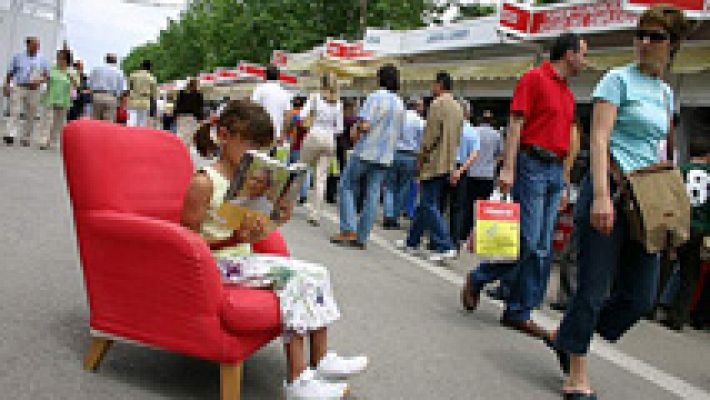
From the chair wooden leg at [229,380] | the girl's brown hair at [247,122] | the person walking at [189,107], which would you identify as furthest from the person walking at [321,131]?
the chair wooden leg at [229,380]

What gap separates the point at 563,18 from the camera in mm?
15312

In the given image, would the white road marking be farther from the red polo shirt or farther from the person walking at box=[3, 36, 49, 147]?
the person walking at box=[3, 36, 49, 147]

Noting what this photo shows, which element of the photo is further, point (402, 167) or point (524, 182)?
point (402, 167)

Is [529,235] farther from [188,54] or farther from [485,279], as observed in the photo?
[188,54]

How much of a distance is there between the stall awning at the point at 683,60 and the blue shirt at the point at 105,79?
8.22 metres

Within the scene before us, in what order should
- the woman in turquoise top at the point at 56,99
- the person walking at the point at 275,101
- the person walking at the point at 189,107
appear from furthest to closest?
the person walking at the point at 189,107 < the woman in turquoise top at the point at 56,99 < the person walking at the point at 275,101

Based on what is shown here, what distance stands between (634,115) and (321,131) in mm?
6456

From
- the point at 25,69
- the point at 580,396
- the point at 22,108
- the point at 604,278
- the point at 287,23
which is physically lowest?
the point at 580,396

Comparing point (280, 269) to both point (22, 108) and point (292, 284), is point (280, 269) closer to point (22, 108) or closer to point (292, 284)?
point (292, 284)

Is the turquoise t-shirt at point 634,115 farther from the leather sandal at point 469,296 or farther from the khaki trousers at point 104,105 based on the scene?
the khaki trousers at point 104,105

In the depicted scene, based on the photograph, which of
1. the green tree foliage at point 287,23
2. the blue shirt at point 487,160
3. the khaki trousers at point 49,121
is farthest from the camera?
the green tree foliage at point 287,23

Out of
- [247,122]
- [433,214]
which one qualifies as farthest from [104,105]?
[247,122]

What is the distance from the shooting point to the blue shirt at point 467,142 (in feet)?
32.8

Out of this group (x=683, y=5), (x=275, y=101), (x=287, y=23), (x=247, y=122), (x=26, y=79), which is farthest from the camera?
(x=287, y=23)
